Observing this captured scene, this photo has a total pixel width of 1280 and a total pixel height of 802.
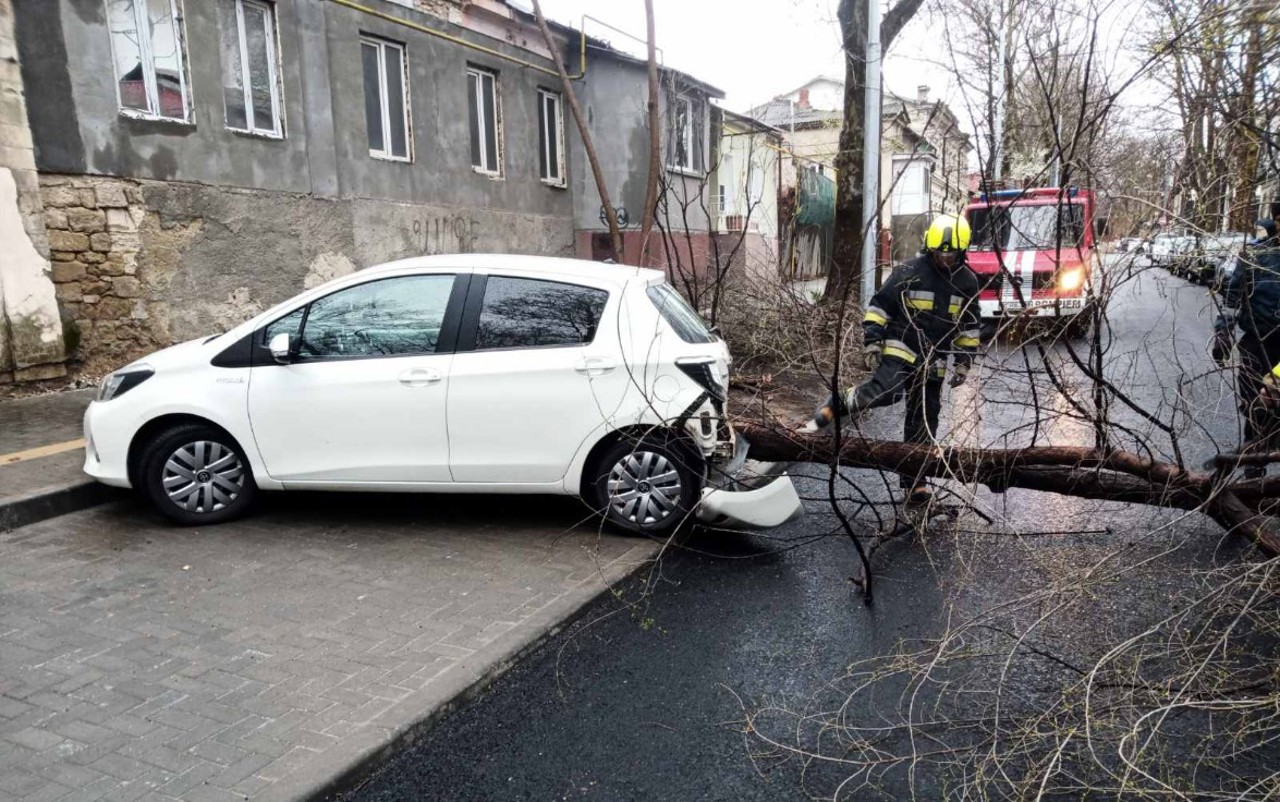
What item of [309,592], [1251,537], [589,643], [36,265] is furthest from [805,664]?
[36,265]

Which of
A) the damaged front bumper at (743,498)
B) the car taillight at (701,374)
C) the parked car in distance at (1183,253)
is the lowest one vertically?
the damaged front bumper at (743,498)

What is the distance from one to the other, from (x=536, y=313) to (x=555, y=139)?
466 inches

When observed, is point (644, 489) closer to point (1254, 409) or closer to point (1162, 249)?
point (1162, 249)

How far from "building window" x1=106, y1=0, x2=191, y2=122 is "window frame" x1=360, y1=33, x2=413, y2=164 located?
273 centimetres

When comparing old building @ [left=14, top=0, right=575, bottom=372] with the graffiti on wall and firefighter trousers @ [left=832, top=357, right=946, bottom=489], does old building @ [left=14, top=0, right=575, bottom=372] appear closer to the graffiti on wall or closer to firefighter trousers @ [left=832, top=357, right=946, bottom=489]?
the graffiti on wall

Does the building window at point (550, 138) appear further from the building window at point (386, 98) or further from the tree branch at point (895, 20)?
the tree branch at point (895, 20)

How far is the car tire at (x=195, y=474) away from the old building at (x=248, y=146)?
4514 mm

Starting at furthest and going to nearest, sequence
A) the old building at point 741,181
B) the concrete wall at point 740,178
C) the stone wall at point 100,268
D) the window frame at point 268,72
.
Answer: the concrete wall at point 740,178, the old building at point 741,181, the window frame at point 268,72, the stone wall at point 100,268

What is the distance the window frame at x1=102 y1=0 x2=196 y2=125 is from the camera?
8.78 meters

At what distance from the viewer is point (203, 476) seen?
5172 mm

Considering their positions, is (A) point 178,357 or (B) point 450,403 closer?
(B) point 450,403

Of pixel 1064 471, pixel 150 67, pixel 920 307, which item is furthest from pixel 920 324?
pixel 150 67

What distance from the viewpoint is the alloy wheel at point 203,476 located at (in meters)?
5.13

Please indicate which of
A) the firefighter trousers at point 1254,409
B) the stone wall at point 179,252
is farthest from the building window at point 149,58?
the firefighter trousers at point 1254,409
